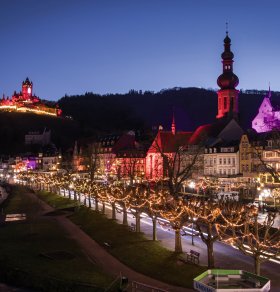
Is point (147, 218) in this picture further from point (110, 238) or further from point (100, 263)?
point (100, 263)

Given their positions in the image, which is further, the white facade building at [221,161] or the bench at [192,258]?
the white facade building at [221,161]

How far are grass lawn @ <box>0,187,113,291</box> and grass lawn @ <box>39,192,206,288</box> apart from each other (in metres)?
3.09

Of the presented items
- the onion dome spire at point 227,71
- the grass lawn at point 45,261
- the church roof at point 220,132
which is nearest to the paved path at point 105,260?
the grass lawn at point 45,261

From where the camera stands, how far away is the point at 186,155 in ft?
340

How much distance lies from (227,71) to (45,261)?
8746 cm

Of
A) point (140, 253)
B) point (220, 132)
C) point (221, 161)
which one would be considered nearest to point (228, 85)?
point (220, 132)

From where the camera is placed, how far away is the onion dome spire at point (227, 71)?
12100 cm

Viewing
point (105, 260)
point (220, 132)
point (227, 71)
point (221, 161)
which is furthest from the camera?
point (227, 71)

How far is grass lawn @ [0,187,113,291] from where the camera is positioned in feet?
120

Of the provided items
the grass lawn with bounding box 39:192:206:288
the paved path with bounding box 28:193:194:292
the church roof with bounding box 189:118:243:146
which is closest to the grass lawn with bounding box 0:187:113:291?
the paved path with bounding box 28:193:194:292

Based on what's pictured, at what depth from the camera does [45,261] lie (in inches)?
1747

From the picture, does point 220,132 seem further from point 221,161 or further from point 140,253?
point 140,253

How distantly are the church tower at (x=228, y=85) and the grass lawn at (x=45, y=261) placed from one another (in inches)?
2674

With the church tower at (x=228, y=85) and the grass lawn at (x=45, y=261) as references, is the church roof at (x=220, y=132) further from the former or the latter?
the grass lawn at (x=45, y=261)
